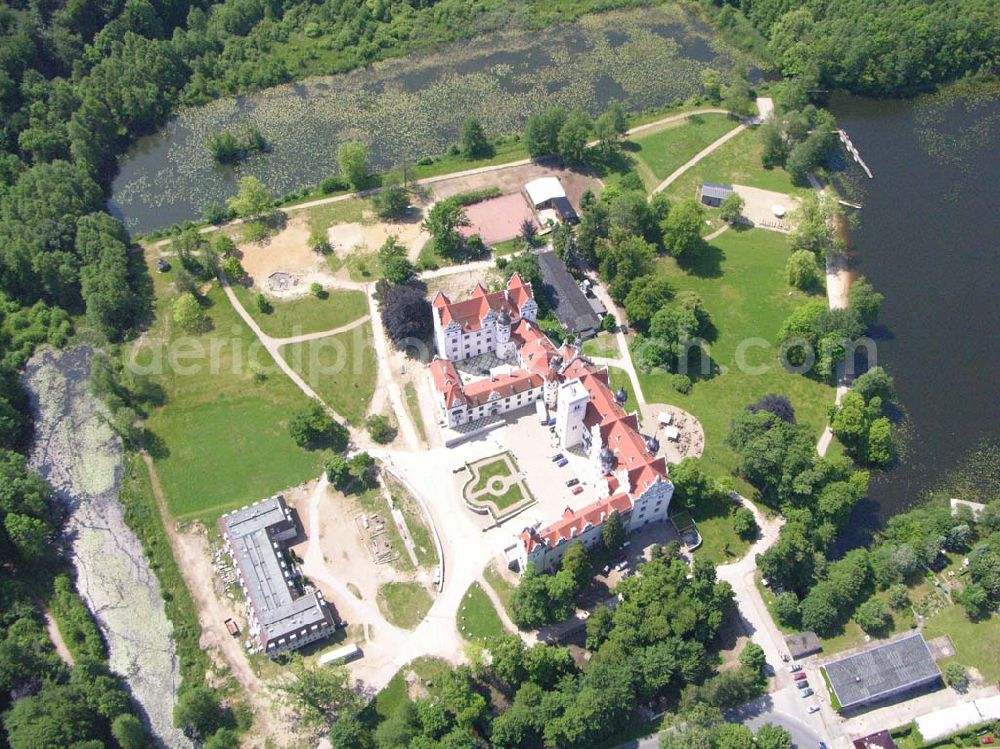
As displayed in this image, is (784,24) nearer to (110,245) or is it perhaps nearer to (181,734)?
(110,245)

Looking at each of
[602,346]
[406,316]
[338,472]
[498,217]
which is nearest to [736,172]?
[498,217]

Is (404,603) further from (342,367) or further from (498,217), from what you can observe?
(498,217)

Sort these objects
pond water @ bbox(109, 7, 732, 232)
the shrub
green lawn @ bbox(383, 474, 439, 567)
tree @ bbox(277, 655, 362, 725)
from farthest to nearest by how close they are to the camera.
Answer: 1. pond water @ bbox(109, 7, 732, 232)
2. the shrub
3. green lawn @ bbox(383, 474, 439, 567)
4. tree @ bbox(277, 655, 362, 725)

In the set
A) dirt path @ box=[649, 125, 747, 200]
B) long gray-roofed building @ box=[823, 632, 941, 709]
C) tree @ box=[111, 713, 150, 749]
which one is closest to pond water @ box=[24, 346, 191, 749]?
tree @ box=[111, 713, 150, 749]

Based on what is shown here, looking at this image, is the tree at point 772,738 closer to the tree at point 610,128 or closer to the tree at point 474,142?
the tree at point 610,128

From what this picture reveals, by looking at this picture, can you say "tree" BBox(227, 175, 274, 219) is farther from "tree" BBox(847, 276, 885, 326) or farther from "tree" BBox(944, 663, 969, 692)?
"tree" BBox(944, 663, 969, 692)

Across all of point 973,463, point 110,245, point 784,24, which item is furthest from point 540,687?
point 784,24
